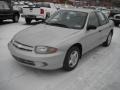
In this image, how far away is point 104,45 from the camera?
6773 mm

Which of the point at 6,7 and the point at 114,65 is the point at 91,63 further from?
the point at 6,7

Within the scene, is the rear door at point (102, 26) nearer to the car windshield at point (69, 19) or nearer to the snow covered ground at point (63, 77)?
the car windshield at point (69, 19)

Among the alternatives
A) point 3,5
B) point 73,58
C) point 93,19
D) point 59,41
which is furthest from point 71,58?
point 3,5

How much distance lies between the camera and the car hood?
12.6ft

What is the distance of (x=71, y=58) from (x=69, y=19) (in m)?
1.32

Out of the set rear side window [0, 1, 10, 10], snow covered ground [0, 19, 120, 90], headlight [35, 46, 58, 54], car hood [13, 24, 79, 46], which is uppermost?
rear side window [0, 1, 10, 10]

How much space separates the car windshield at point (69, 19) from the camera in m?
4.73

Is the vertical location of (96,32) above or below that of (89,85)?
above

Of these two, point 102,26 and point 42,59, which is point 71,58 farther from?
point 102,26

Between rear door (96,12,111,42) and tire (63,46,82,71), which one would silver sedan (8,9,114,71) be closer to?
tire (63,46,82,71)

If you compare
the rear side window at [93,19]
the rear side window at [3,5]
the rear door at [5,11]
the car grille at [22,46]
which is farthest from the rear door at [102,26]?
the rear side window at [3,5]

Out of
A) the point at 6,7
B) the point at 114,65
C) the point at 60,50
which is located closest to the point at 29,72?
the point at 60,50

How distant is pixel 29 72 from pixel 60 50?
1001 millimetres

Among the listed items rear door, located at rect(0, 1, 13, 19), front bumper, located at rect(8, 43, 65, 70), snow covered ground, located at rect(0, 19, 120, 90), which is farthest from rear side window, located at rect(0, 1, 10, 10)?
front bumper, located at rect(8, 43, 65, 70)
